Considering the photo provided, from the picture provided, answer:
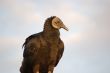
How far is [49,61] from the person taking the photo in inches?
749

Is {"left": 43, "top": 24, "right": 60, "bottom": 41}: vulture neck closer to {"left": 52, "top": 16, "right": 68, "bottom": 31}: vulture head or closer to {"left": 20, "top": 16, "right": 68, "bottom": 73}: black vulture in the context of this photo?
{"left": 20, "top": 16, "right": 68, "bottom": 73}: black vulture

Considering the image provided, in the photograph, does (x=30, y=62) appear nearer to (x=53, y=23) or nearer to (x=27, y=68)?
A: (x=27, y=68)

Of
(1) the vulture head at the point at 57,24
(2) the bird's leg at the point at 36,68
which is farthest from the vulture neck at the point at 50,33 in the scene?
(2) the bird's leg at the point at 36,68

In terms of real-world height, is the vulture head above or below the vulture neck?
above

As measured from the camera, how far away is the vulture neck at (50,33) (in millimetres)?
18844

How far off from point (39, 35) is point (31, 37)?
1.18 feet

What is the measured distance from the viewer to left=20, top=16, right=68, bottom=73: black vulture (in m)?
18.9

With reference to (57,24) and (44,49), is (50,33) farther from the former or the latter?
(44,49)

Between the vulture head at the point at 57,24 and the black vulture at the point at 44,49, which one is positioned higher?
the vulture head at the point at 57,24

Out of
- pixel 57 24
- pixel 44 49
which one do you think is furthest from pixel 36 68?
pixel 57 24

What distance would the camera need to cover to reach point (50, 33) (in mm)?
18844

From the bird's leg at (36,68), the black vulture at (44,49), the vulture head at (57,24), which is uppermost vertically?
the vulture head at (57,24)

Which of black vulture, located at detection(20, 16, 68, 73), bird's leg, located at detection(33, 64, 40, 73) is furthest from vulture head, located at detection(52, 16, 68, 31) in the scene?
bird's leg, located at detection(33, 64, 40, 73)

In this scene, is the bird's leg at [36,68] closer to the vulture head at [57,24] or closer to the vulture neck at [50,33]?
the vulture neck at [50,33]
